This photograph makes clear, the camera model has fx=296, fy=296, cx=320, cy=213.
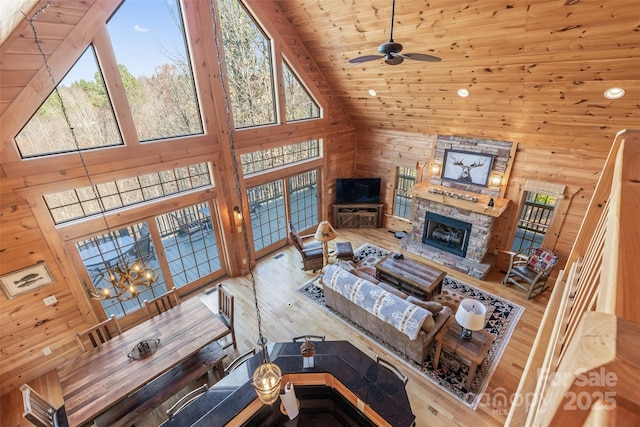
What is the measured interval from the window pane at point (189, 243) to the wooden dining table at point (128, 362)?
1.50m

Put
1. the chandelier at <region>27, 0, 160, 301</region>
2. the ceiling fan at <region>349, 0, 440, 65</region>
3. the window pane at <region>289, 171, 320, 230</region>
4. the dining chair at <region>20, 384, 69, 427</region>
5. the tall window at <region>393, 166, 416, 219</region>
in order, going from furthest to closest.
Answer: the tall window at <region>393, 166, 416, 219</region> → the window pane at <region>289, 171, 320, 230</region> → the chandelier at <region>27, 0, 160, 301</region> → the ceiling fan at <region>349, 0, 440, 65</region> → the dining chair at <region>20, 384, 69, 427</region>

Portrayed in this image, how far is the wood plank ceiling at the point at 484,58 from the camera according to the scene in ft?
11.1

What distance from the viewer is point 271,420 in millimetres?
2988

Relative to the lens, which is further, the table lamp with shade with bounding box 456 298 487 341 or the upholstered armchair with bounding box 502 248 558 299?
the upholstered armchair with bounding box 502 248 558 299

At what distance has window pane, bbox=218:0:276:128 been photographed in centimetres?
522

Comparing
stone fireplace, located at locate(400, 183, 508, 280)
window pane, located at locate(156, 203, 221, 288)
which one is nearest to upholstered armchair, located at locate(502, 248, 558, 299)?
stone fireplace, located at locate(400, 183, 508, 280)

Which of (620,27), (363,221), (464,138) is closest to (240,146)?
(363,221)

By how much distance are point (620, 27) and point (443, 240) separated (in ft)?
15.4

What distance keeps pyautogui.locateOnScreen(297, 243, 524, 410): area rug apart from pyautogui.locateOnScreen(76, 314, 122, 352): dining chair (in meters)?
3.11

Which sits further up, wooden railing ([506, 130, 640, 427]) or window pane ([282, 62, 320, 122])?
window pane ([282, 62, 320, 122])

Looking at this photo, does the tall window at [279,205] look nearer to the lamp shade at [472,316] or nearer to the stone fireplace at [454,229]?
the stone fireplace at [454,229]

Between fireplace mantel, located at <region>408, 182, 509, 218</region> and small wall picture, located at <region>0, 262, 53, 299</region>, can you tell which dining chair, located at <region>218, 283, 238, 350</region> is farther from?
fireplace mantel, located at <region>408, 182, 509, 218</region>

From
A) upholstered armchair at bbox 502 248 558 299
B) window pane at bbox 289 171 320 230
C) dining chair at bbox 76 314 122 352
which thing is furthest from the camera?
window pane at bbox 289 171 320 230

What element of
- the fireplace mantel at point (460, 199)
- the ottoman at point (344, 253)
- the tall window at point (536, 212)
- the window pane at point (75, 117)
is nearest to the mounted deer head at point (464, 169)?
the fireplace mantel at point (460, 199)
